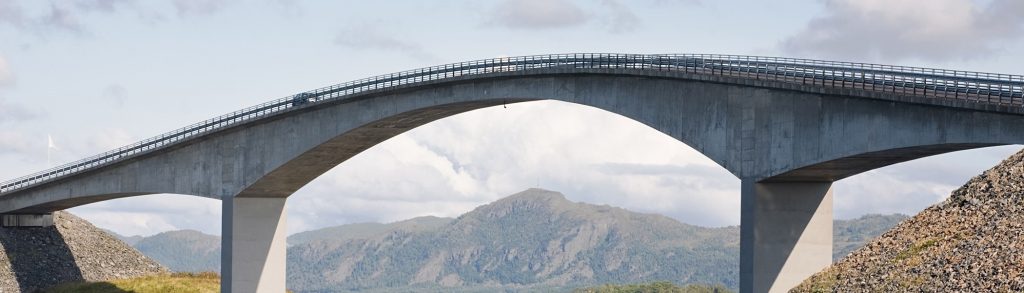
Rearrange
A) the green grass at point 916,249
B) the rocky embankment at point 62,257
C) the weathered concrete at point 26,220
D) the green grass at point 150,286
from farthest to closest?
1. the weathered concrete at point 26,220
2. the rocky embankment at point 62,257
3. the green grass at point 150,286
4. the green grass at point 916,249

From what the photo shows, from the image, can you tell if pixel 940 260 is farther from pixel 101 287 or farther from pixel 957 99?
pixel 101 287

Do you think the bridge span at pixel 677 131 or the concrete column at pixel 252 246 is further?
the concrete column at pixel 252 246

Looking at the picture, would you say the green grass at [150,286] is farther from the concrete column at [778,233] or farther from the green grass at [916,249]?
the green grass at [916,249]

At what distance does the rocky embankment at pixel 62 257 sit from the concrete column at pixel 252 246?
18022 millimetres

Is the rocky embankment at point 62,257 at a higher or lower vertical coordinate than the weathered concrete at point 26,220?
lower

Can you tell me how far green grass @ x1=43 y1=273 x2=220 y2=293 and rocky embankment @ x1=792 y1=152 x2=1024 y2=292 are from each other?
48431 millimetres

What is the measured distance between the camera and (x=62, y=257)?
102 metres

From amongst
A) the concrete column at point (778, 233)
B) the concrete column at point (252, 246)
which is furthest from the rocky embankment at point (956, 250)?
the concrete column at point (252, 246)

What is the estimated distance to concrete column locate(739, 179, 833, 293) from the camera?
62000 mm

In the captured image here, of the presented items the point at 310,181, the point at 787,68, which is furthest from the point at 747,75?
the point at 310,181

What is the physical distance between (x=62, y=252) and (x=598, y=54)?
49851 millimetres

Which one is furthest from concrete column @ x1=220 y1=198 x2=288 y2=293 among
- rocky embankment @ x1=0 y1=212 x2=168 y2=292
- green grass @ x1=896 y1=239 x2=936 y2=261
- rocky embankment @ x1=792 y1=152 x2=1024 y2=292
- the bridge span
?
green grass @ x1=896 y1=239 x2=936 y2=261

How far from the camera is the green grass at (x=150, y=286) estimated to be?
9425 cm

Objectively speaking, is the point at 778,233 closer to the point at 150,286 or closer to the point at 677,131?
the point at 677,131
